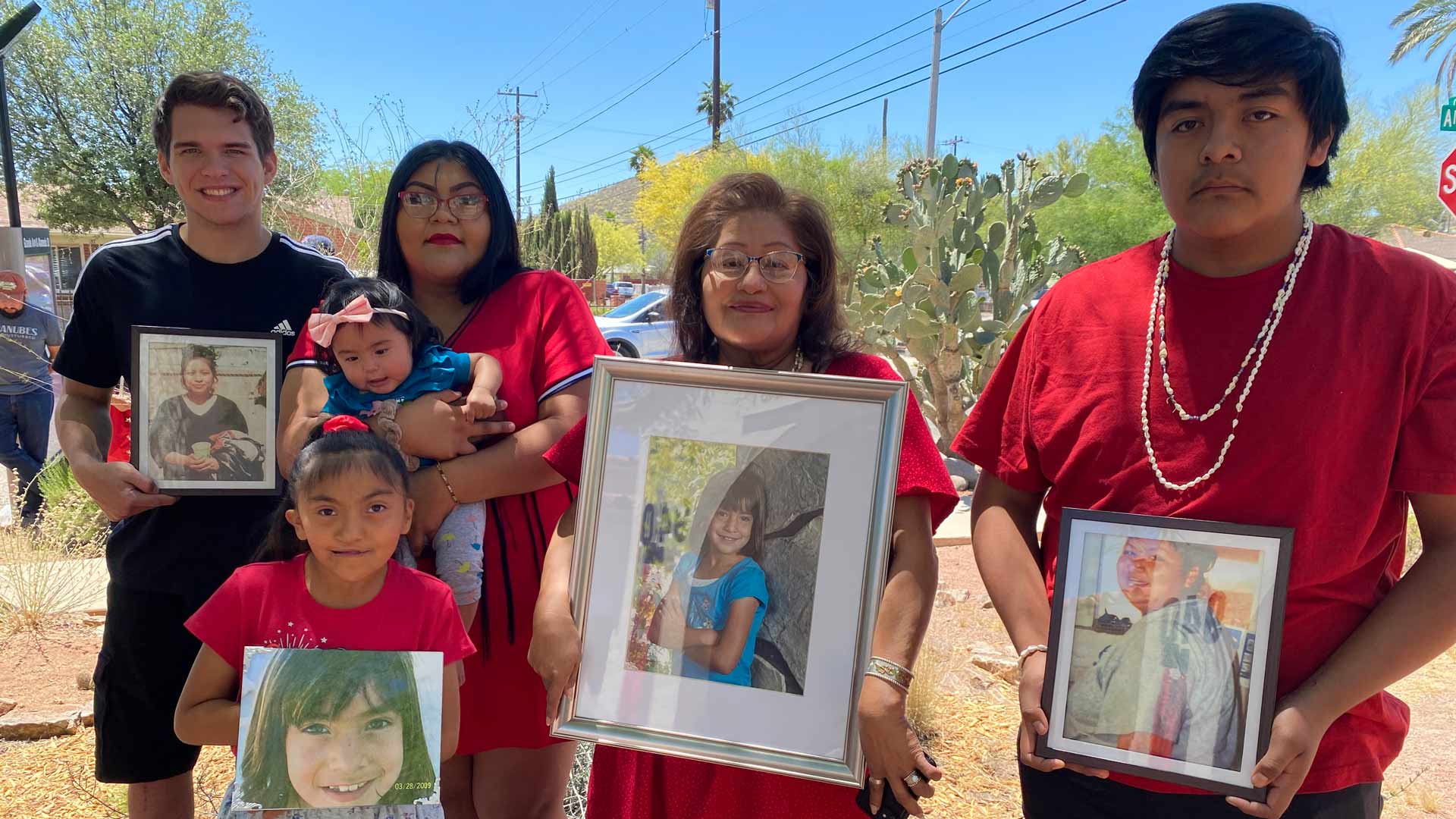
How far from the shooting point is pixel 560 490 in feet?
8.70

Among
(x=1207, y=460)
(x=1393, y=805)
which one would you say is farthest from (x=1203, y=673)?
(x=1393, y=805)

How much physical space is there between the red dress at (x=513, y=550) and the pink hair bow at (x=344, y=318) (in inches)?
8.3

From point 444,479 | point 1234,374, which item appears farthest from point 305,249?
point 1234,374

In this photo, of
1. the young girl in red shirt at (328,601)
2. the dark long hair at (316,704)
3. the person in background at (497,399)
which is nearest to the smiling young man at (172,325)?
the person in background at (497,399)

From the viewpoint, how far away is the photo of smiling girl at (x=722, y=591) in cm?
181

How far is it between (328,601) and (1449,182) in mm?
11031

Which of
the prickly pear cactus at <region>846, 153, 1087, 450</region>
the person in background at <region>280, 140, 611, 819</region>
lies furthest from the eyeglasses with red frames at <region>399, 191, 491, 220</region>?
the prickly pear cactus at <region>846, 153, 1087, 450</region>

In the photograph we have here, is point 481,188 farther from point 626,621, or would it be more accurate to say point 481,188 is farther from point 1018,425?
point 1018,425

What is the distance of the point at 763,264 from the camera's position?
2.00 metres

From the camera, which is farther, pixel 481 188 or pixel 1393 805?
pixel 1393 805

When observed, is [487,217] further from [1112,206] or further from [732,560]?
[1112,206]

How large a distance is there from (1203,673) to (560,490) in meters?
1.75

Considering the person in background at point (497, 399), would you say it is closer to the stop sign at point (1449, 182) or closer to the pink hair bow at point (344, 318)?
the pink hair bow at point (344, 318)

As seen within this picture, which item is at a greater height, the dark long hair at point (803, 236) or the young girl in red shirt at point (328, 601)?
the dark long hair at point (803, 236)
